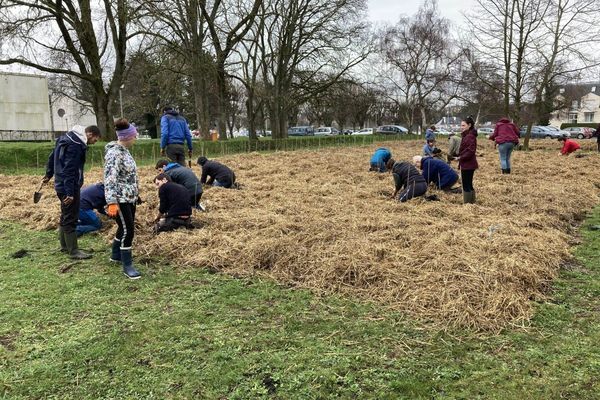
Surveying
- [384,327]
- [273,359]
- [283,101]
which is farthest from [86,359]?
[283,101]

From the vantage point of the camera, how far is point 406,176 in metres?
7.44

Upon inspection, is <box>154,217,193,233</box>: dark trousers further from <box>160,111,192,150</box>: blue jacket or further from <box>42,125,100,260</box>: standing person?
<box>160,111,192,150</box>: blue jacket

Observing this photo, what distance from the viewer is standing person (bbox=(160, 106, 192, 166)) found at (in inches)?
338

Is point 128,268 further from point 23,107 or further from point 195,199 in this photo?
point 23,107

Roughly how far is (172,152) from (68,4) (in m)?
12.9

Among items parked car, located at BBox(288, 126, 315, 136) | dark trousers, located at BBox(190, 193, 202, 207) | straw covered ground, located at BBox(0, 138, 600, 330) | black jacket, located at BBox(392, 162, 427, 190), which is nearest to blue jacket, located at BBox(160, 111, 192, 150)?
straw covered ground, located at BBox(0, 138, 600, 330)

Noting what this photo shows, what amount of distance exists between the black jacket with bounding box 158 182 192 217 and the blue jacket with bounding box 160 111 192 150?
319 cm

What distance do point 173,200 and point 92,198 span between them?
1251 millimetres

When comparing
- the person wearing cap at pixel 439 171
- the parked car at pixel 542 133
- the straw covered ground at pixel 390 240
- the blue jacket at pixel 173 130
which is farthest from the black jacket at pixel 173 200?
the parked car at pixel 542 133

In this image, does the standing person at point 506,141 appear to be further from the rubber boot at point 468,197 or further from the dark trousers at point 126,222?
the dark trousers at point 126,222

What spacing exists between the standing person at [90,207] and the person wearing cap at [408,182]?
444 centimetres

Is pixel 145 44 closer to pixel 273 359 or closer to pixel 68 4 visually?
pixel 68 4

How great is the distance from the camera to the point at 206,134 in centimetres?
2162

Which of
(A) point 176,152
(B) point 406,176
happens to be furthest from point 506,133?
(A) point 176,152
